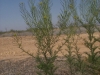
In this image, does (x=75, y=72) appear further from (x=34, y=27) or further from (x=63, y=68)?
(x=34, y=27)

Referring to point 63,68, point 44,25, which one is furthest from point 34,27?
point 63,68

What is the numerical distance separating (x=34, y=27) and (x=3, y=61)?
19.1 ft

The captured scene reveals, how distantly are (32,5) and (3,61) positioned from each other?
5.90m

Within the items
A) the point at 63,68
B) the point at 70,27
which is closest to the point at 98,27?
the point at 70,27

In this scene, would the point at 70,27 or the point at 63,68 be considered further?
the point at 63,68

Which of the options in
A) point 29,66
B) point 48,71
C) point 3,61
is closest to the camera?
point 48,71

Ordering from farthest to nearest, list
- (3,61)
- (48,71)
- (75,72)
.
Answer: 1. (3,61)
2. (75,72)
3. (48,71)

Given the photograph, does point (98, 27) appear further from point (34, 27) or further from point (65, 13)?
point (34, 27)

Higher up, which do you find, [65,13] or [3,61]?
[65,13]

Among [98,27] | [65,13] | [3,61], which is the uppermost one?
[65,13]

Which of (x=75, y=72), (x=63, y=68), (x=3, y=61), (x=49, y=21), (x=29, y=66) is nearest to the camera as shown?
(x=49, y=21)

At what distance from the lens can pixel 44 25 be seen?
234 inches

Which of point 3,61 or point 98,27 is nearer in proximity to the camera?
point 98,27

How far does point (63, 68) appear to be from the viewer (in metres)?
9.39
